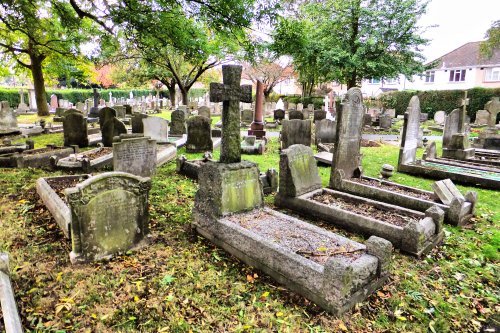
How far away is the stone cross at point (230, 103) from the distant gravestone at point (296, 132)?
6.58 metres

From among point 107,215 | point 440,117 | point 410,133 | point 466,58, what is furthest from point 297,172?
point 466,58

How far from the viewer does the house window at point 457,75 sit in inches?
1646

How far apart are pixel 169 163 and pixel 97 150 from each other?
2.34 metres

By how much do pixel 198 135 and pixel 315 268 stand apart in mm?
8905

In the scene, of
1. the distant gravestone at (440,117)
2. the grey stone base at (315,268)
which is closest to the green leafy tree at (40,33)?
the grey stone base at (315,268)

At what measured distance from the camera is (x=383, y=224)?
17.7 feet

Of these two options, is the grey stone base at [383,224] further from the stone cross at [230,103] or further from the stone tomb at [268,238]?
the stone cross at [230,103]

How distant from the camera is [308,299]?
382 cm

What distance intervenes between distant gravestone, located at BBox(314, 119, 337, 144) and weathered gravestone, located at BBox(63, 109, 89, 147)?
365 inches

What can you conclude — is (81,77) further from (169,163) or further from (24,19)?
(169,163)

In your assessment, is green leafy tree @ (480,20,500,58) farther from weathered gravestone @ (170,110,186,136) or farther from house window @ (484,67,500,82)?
weathered gravestone @ (170,110,186,136)

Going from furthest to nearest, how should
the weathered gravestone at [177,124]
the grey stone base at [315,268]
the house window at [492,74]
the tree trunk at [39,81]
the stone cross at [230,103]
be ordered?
1. the house window at [492,74]
2. the tree trunk at [39,81]
3. the weathered gravestone at [177,124]
4. the stone cross at [230,103]
5. the grey stone base at [315,268]

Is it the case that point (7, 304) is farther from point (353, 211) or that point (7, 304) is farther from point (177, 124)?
point (177, 124)

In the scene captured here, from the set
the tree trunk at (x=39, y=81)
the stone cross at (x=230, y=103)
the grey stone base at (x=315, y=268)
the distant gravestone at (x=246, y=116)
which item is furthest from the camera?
the distant gravestone at (x=246, y=116)
